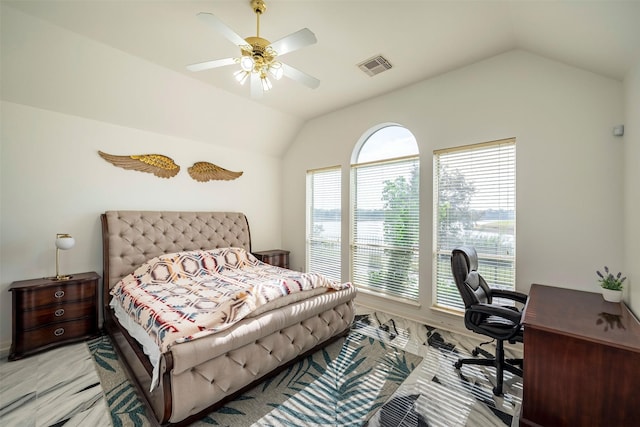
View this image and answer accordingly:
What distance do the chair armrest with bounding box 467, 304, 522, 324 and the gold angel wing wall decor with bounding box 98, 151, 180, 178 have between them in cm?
416

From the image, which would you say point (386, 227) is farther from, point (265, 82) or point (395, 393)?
point (265, 82)

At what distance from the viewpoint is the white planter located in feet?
6.65

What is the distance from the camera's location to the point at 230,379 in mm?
1874

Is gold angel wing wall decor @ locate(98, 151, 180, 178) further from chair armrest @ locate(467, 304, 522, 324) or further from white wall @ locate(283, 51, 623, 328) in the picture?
chair armrest @ locate(467, 304, 522, 324)

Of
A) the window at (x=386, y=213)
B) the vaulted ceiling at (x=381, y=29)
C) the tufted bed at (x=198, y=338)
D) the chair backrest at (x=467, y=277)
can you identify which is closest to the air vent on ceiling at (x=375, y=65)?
the vaulted ceiling at (x=381, y=29)

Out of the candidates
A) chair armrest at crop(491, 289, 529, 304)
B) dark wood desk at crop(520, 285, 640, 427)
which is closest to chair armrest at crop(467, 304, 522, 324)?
dark wood desk at crop(520, 285, 640, 427)

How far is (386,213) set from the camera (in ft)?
12.8

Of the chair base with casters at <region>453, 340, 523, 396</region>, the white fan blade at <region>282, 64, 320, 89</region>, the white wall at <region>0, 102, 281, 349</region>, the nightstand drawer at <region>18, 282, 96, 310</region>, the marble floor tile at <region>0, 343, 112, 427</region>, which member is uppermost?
the white fan blade at <region>282, 64, 320, 89</region>

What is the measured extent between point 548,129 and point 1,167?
560 centimetres

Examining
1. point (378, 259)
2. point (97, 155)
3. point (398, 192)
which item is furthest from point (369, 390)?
point (97, 155)

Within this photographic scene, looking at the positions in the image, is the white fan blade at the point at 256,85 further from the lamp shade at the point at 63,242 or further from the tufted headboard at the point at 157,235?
the lamp shade at the point at 63,242

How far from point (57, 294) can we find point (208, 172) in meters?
2.38

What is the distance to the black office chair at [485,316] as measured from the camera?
2049mm

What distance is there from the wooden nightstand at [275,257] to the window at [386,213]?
1.37m
